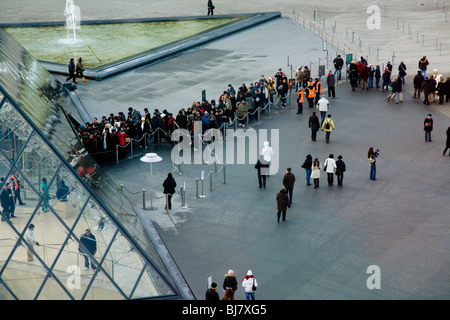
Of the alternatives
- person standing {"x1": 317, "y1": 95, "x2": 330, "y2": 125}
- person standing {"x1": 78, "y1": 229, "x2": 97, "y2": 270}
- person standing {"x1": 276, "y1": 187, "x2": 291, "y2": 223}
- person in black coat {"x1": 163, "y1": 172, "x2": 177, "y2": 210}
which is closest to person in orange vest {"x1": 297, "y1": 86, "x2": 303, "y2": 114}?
person standing {"x1": 317, "y1": 95, "x2": 330, "y2": 125}

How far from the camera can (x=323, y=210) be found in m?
26.0

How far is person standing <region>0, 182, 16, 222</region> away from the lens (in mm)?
18703

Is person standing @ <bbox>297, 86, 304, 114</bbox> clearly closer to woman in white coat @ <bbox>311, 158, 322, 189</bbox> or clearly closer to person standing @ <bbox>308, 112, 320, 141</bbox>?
person standing @ <bbox>308, 112, 320, 141</bbox>

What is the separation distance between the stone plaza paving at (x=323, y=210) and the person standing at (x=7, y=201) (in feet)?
17.6

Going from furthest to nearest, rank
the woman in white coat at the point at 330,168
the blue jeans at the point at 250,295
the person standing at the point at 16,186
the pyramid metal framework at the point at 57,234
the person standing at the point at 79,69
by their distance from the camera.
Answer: the person standing at the point at 79,69 → the woman in white coat at the point at 330,168 → the blue jeans at the point at 250,295 → the person standing at the point at 16,186 → the pyramid metal framework at the point at 57,234

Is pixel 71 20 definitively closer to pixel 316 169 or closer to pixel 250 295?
pixel 316 169

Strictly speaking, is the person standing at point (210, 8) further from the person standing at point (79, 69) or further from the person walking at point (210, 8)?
the person standing at point (79, 69)

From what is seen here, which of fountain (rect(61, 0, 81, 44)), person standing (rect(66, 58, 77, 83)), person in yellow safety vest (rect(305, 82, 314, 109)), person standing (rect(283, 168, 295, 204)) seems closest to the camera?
person standing (rect(283, 168, 295, 204))

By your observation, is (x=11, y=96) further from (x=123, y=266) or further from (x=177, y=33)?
(x=177, y=33)

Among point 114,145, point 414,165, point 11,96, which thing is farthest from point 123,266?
point 414,165

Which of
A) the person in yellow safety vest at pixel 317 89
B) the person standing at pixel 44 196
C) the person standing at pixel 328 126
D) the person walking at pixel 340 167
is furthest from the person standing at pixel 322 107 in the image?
the person standing at pixel 44 196

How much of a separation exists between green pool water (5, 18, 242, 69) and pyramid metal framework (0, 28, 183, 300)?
931 inches

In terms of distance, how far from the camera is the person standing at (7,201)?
736 inches

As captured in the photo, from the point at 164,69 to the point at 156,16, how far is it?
45.0ft
